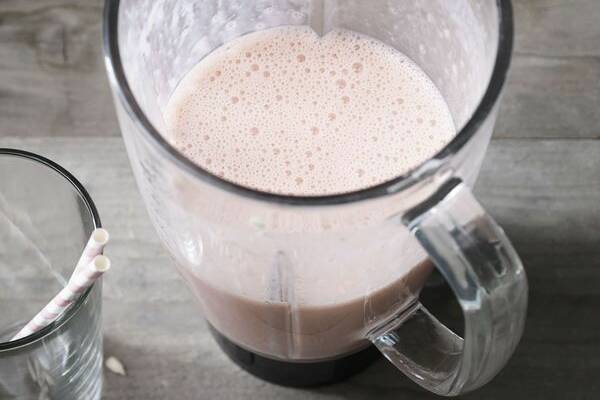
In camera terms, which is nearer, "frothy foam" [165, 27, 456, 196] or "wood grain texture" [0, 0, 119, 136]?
"frothy foam" [165, 27, 456, 196]

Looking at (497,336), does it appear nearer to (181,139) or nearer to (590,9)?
(181,139)

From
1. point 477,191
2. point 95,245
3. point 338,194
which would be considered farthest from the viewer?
point 477,191

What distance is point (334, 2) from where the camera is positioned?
2.72 feet

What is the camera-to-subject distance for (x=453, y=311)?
0.88 metres

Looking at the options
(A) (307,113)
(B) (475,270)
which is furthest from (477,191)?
(B) (475,270)

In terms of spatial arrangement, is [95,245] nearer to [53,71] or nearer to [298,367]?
[298,367]

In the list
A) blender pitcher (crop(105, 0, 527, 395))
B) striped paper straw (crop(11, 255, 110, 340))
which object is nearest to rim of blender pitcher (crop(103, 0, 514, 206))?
blender pitcher (crop(105, 0, 527, 395))

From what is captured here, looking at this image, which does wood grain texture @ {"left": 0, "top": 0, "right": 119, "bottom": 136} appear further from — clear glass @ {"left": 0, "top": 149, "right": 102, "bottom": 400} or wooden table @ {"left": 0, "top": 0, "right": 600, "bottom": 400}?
clear glass @ {"left": 0, "top": 149, "right": 102, "bottom": 400}

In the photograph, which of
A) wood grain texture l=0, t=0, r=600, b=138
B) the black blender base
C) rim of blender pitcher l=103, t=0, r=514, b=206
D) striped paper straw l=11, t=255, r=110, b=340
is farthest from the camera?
wood grain texture l=0, t=0, r=600, b=138

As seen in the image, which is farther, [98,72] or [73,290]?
[98,72]

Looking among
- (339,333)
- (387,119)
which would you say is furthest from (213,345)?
(387,119)

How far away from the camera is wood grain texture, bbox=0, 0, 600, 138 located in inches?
38.2

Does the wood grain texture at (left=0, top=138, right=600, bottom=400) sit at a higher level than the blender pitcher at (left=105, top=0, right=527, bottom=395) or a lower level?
lower

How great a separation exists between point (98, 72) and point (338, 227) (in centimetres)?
50
